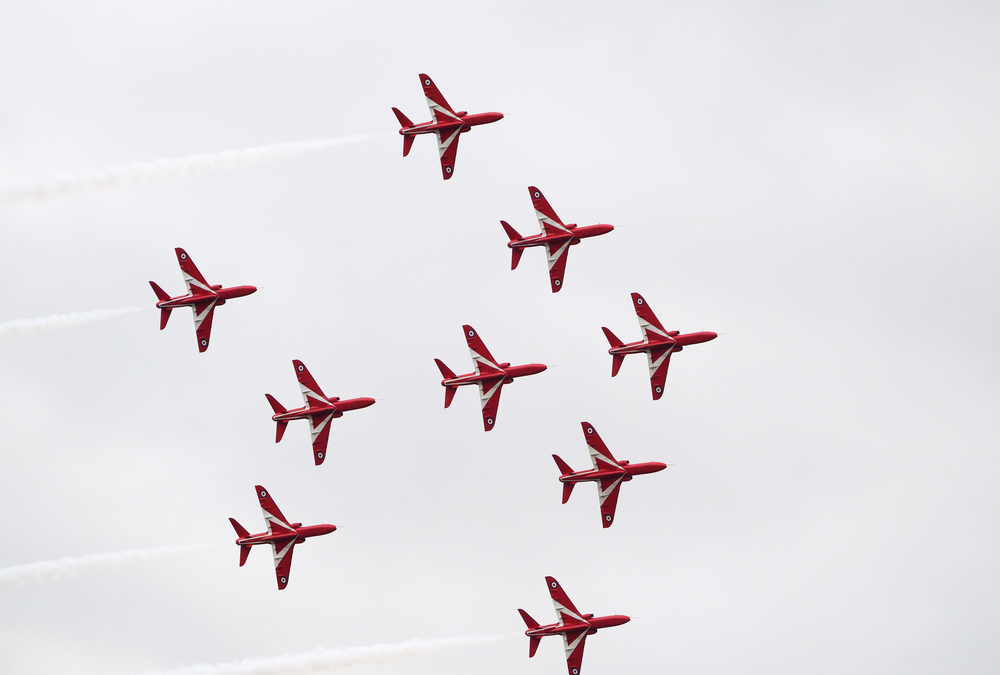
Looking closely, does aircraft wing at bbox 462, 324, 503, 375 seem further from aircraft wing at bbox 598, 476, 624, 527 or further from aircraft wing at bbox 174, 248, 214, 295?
aircraft wing at bbox 174, 248, 214, 295

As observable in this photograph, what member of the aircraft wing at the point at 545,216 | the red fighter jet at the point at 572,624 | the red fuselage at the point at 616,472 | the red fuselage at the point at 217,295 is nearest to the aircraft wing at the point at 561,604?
the red fighter jet at the point at 572,624

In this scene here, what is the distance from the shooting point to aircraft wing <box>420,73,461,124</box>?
95.1 meters

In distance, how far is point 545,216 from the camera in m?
97.2

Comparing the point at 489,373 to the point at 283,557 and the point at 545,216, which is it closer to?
the point at 545,216

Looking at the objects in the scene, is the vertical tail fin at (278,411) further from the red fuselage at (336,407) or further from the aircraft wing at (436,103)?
the aircraft wing at (436,103)

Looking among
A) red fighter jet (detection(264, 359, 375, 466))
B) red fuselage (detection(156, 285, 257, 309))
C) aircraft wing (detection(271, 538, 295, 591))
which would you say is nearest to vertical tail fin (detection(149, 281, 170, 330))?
red fuselage (detection(156, 285, 257, 309))

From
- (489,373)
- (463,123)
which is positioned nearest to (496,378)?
(489,373)

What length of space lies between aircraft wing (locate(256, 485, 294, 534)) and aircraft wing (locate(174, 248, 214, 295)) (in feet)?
41.2

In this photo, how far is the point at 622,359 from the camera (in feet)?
313

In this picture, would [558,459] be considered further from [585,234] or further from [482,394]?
[585,234]

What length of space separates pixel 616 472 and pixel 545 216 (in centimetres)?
1627

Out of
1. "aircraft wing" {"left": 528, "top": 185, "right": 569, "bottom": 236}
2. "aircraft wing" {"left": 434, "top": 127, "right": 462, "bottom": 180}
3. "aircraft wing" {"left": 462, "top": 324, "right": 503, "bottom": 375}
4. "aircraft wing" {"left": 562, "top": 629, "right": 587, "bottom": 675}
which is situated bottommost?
"aircraft wing" {"left": 562, "top": 629, "right": 587, "bottom": 675}

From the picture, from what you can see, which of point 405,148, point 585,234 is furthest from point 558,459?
point 405,148

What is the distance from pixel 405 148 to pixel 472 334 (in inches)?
496
